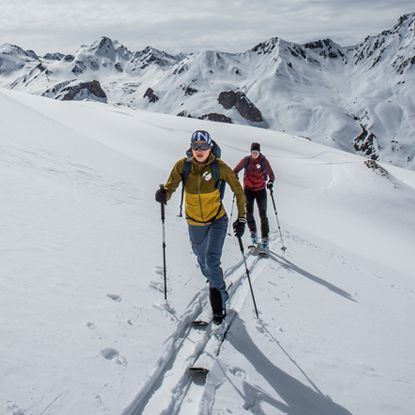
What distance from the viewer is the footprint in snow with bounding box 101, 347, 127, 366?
191 inches

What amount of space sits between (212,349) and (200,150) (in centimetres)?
275

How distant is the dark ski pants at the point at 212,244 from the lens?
250 inches

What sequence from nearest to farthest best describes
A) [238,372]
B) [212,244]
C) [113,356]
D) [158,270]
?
[113,356]
[238,372]
[212,244]
[158,270]

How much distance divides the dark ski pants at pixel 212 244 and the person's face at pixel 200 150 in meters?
0.95

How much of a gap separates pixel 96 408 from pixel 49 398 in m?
0.45

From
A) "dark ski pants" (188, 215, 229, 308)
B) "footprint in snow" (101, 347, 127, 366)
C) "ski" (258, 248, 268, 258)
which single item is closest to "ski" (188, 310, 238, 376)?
"dark ski pants" (188, 215, 229, 308)

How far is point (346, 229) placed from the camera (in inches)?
752

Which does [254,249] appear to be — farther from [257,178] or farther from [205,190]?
[205,190]

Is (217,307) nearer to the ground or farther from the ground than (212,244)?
nearer to the ground

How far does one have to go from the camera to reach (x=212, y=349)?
18.7ft

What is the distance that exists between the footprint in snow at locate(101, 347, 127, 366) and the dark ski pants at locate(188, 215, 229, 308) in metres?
1.95

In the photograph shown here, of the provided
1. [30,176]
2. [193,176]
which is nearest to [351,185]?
[30,176]

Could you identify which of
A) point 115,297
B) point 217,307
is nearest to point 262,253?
point 217,307

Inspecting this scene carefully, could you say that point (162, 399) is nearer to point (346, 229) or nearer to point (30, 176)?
point (30, 176)
